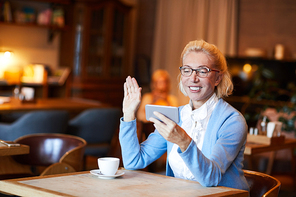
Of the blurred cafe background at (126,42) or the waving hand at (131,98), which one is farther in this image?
the blurred cafe background at (126,42)

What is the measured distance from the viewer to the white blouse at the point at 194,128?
1.71 meters

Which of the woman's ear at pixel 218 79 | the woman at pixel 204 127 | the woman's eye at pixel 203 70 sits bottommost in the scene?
the woman at pixel 204 127

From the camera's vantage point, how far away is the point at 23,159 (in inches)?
99.5

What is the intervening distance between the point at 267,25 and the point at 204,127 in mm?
6037

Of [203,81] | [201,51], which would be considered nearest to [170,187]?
[203,81]

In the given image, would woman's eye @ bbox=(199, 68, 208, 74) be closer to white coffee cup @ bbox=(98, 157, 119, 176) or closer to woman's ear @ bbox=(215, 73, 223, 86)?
woman's ear @ bbox=(215, 73, 223, 86)

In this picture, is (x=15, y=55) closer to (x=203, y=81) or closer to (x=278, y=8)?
(x=278, y=8)

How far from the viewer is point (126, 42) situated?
719cm

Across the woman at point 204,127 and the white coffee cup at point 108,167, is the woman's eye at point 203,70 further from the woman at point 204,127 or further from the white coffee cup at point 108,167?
the white coffee cup at point 108,167

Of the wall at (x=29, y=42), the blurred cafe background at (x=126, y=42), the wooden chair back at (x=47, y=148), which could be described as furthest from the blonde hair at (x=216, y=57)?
the wall at (x=29, y=42)

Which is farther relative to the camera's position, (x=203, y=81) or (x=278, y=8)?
(x=278, y=8)

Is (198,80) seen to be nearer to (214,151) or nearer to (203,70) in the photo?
(203,70)

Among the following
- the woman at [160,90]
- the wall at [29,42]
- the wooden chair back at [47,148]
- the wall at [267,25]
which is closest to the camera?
the wooden chair back at [47,148]

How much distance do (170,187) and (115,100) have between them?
5.68 meters
